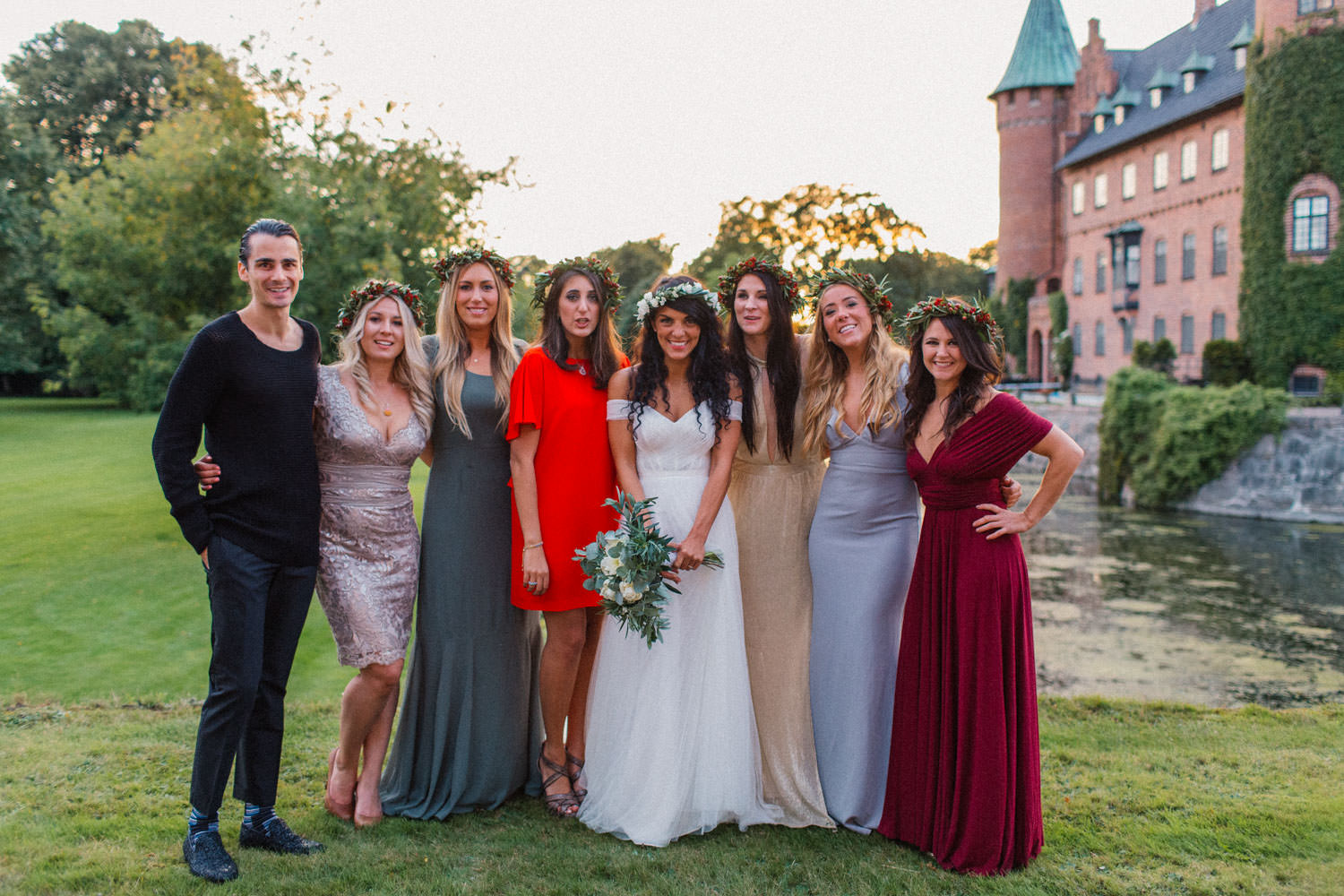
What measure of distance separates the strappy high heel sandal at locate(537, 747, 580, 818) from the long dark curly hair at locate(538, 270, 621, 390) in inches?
74.0

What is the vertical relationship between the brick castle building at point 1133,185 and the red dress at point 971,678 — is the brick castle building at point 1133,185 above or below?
above

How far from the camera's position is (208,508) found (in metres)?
3.87

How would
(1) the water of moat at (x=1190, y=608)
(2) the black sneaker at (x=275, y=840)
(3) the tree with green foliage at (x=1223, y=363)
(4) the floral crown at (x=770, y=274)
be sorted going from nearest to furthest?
(2) the black sneaker at (x=275, y=840)
(4) the floral crown at (x=770, y=274)
(1) the water of moat at (x=1190, y=608)
(3) the tree with green foliage at (x=1223, y=363)

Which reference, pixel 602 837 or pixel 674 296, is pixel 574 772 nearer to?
pixel 602 837

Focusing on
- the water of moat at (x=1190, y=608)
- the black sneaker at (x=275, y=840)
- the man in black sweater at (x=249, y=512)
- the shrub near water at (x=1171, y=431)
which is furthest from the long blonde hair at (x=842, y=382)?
the shrub near water at (x=1171, y=431)

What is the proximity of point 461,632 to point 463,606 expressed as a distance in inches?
5.0

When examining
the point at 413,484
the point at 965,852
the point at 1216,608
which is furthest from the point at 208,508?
the point at 413,484

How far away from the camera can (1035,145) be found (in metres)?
52.4

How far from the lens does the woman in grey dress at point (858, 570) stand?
4586mm

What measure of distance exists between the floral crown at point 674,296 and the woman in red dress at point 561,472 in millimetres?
275

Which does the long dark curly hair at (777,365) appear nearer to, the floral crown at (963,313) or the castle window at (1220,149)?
the floral crown at (963,313)

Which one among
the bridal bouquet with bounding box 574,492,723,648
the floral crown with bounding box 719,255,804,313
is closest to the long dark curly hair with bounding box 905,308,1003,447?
the floral crown with bounding box 719,255,804,313

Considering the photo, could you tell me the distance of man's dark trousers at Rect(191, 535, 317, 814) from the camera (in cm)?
383

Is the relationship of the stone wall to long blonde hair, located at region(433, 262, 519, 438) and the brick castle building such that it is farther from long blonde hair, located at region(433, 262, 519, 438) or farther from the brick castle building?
long blonde hair, located at region(433, 262, 519, 438)
